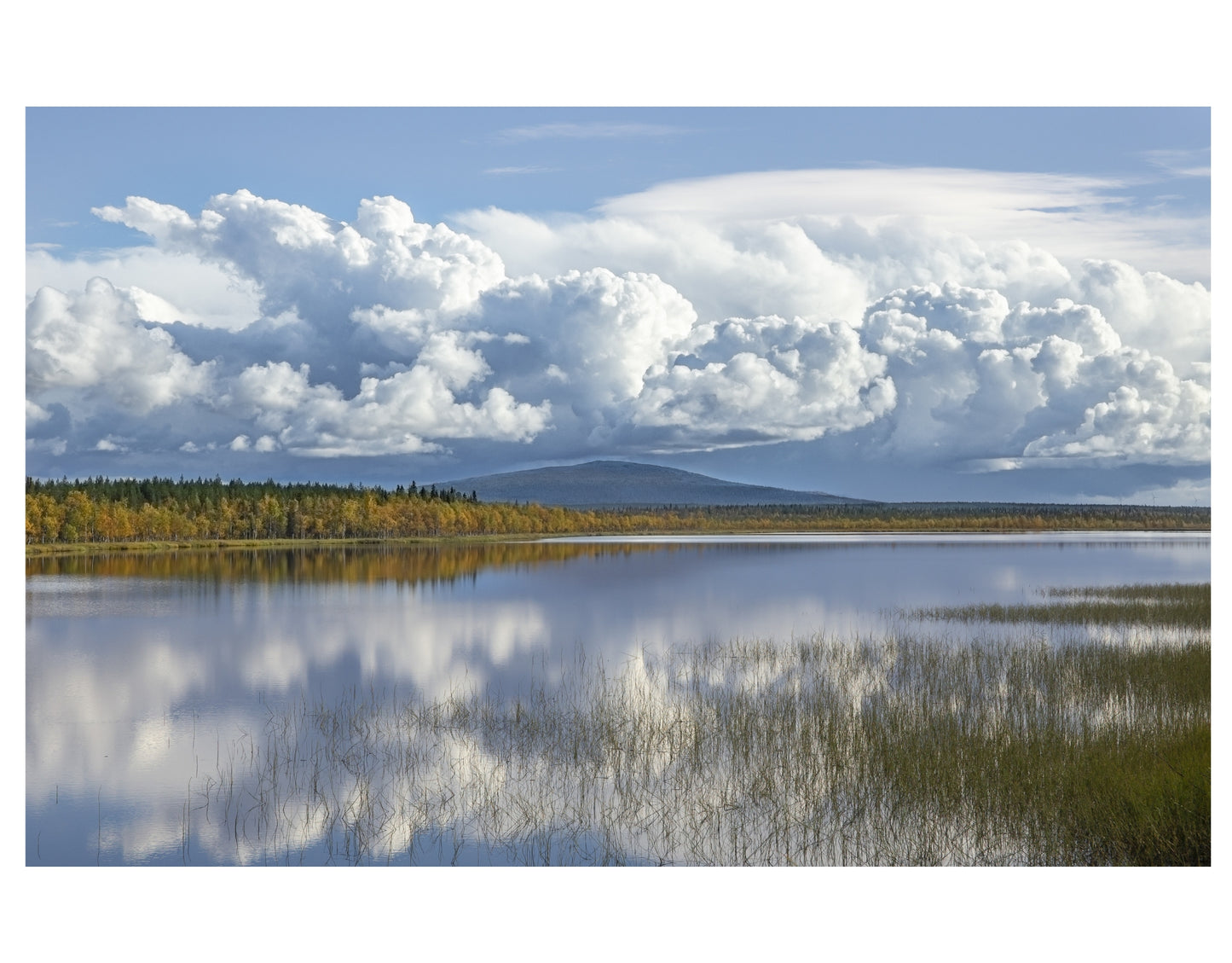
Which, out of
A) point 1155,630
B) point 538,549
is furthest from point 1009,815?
point 538,549

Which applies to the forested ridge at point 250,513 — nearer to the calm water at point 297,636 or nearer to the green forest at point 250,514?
the green forest at point 250,514

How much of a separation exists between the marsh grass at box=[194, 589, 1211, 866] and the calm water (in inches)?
24.7

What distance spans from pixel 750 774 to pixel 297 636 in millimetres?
19982

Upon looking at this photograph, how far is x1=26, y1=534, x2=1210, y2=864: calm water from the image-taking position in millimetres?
A: 13672

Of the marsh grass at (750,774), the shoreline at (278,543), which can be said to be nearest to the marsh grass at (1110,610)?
the marsh grass at (750,774)

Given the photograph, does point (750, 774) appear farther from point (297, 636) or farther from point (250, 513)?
point (250, 513)

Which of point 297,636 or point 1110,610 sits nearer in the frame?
point 297,636

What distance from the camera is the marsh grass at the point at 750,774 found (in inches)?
450

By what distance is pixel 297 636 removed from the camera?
3042 cm

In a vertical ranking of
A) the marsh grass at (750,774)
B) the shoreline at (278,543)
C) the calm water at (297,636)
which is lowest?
the shoreline at (278,543)

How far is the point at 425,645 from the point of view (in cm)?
2814

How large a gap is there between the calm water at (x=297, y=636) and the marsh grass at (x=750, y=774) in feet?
2.05

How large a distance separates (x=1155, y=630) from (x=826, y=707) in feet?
44.8

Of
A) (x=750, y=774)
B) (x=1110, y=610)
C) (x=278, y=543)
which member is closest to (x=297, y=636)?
(x=750, y=774)
